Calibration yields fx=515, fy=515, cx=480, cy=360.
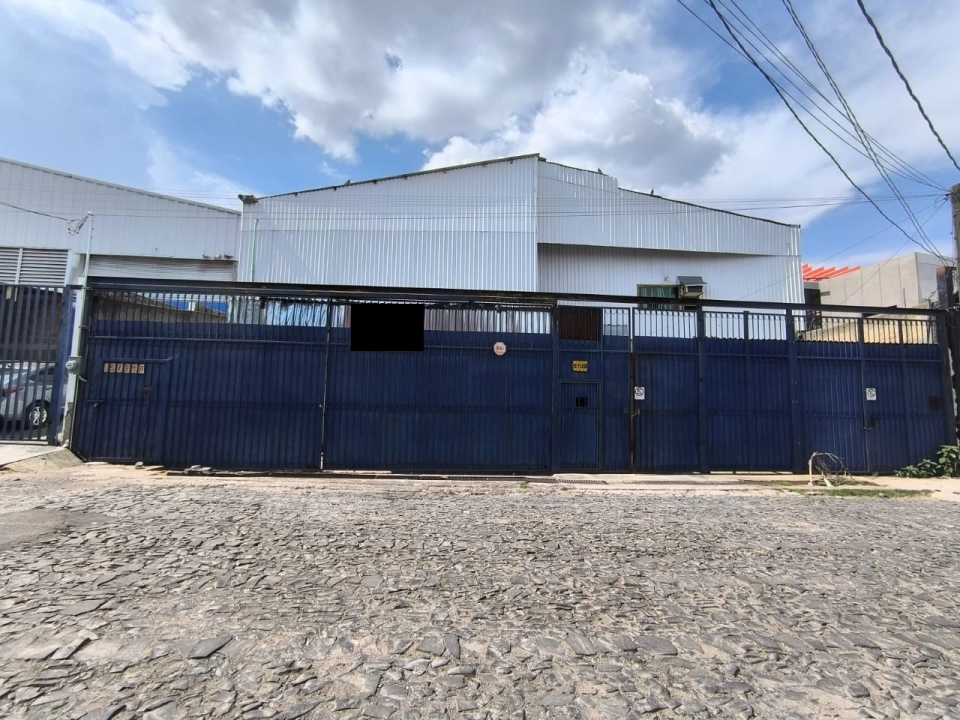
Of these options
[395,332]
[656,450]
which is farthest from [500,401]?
[656,450]

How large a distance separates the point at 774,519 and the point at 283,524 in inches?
240

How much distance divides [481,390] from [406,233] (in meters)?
9.80

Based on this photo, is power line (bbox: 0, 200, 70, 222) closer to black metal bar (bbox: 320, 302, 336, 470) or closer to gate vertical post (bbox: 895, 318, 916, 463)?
black metal bar (bbox: 320, 302, 336, 470)

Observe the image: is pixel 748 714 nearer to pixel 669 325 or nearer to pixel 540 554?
pixel 540 554

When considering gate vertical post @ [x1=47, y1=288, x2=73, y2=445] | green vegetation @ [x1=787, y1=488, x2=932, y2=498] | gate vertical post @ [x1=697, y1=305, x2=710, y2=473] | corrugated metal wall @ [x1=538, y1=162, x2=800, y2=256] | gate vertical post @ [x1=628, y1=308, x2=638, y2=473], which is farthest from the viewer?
corrugated metal wall @ [x1=538, y1=162, x2=800, y2=256]

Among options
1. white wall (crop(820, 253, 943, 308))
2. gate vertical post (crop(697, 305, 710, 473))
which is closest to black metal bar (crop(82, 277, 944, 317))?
gate vertical post (crop(697, 305, 710, 473))

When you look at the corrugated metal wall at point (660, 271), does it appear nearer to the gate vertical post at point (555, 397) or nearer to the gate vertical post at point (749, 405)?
the gate vertical post at point (749, 405)

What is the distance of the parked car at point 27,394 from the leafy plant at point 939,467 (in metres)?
16.5

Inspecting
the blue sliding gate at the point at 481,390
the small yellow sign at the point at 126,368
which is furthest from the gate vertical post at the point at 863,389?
the small yellow sign at the point at 126,368

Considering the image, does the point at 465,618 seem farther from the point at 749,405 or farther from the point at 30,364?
the point at 30,364

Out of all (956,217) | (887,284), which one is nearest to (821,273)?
(887,284)

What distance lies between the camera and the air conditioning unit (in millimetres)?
19641

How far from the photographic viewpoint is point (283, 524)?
5688mm

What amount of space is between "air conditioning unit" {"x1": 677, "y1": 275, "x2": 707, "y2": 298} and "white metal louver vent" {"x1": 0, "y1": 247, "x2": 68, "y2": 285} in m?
22.4
